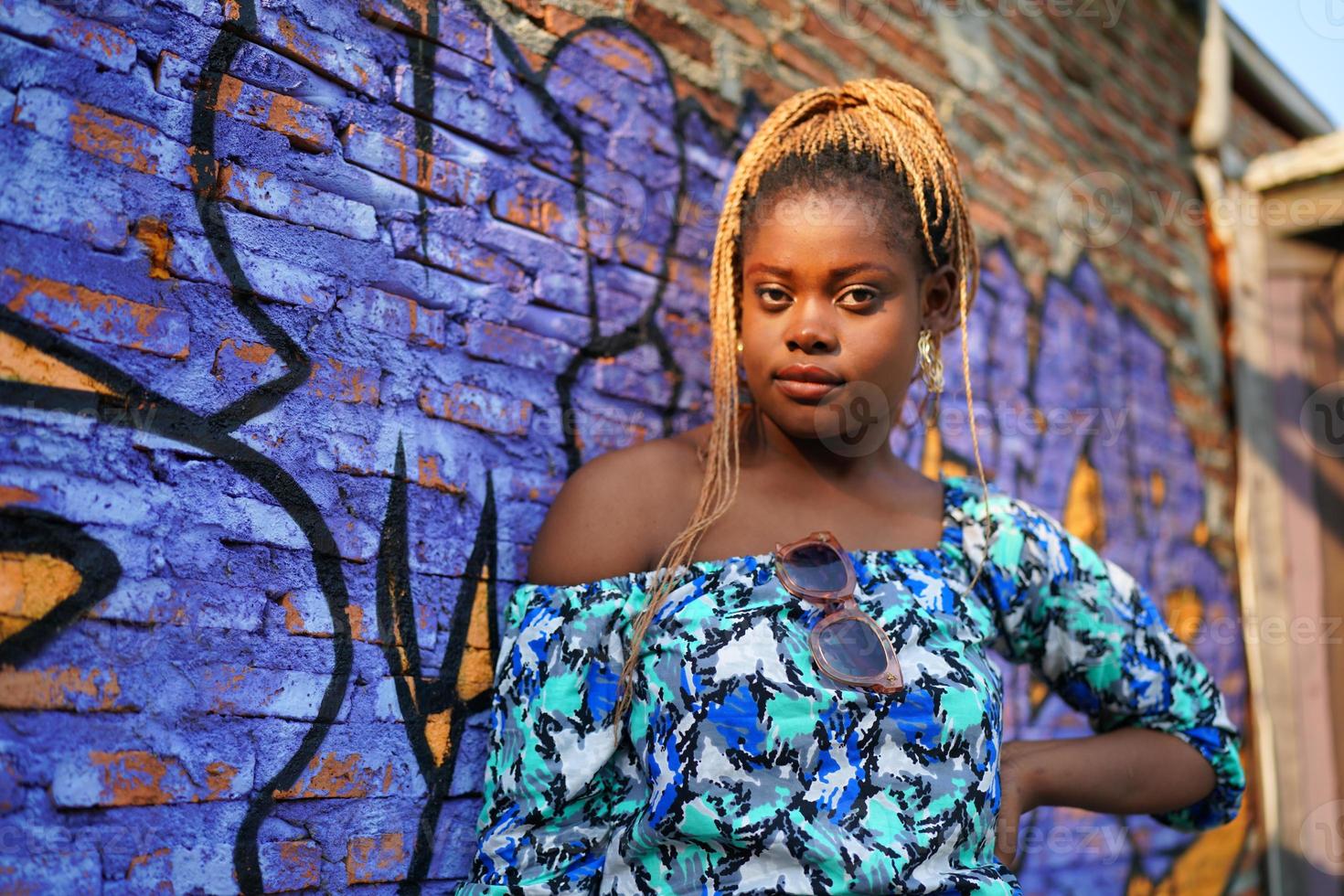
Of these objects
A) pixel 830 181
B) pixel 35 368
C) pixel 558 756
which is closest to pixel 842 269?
pixel 830 181

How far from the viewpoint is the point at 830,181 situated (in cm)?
186

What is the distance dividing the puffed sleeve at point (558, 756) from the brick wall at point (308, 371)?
0.20m

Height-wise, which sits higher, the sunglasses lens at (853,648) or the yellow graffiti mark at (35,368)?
the yellow graffiti mark at (35,368)

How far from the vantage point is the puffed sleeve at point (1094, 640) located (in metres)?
2.08

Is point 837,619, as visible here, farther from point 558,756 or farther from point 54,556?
point 54,556

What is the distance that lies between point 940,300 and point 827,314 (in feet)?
1.16

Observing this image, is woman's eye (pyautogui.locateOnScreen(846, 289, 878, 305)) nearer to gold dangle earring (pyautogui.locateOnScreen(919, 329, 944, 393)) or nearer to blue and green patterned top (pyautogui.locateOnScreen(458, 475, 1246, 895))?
gold dangle earring (pyautogui.locateOnScreen(919, 329, 944, 393))

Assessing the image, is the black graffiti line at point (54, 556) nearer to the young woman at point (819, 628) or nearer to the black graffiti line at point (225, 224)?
the black graffiti line at point (225, 224)

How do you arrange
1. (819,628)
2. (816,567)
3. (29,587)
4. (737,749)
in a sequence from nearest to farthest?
(29,587), (737,749), (819,628), (816,567)

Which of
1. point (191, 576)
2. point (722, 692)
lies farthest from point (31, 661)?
point (722, 692)

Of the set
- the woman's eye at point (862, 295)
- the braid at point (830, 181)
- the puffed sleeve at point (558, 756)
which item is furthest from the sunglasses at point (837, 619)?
the woman's eye at point (862, 295)

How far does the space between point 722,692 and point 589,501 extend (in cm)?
41

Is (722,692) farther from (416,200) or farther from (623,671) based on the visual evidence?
(416,200)

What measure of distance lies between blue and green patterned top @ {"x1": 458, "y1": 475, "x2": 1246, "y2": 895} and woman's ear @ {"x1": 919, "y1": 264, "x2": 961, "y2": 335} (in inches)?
18.2
